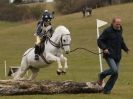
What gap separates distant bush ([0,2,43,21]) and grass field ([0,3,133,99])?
1161 inches

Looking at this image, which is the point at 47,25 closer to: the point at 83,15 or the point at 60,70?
the point at 60,70

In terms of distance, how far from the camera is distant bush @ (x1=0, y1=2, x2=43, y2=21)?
115 metres

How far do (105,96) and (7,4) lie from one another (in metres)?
108

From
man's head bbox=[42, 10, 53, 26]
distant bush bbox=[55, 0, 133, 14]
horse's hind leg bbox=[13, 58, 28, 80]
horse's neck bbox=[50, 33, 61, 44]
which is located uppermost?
man's head bbox=[42, 10, 53, 26]

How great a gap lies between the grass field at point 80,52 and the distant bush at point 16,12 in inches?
1161

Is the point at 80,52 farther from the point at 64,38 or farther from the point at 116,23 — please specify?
the point at 116,23

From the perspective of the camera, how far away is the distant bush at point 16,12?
11525 centimetres

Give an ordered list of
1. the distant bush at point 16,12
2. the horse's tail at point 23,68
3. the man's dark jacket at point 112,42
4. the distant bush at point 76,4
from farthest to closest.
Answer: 1. the distant bush at point 16,12
2. the distant bush at point 76,4
3. the horse's tail at point 23,68
4. the man's dark jacket at point 112,42

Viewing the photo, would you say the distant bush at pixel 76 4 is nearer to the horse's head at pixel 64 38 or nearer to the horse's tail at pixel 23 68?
the horse's tail at pixel 23 68

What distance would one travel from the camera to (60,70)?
16719 millimetres

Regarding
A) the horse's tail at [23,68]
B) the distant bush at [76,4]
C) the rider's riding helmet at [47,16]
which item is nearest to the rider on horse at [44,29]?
the rider's riding helmet at [47,16]

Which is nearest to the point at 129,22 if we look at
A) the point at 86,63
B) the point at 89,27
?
the point at 89,27

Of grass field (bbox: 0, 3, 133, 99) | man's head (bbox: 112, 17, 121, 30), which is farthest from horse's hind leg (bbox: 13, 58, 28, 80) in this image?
man's head (bbox: 112, 17, 121, 30)

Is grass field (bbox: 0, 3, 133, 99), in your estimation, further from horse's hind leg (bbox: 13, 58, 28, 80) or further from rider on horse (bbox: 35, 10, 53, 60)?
horse's hind leg (bbox: 13, 58, 28, 80)
